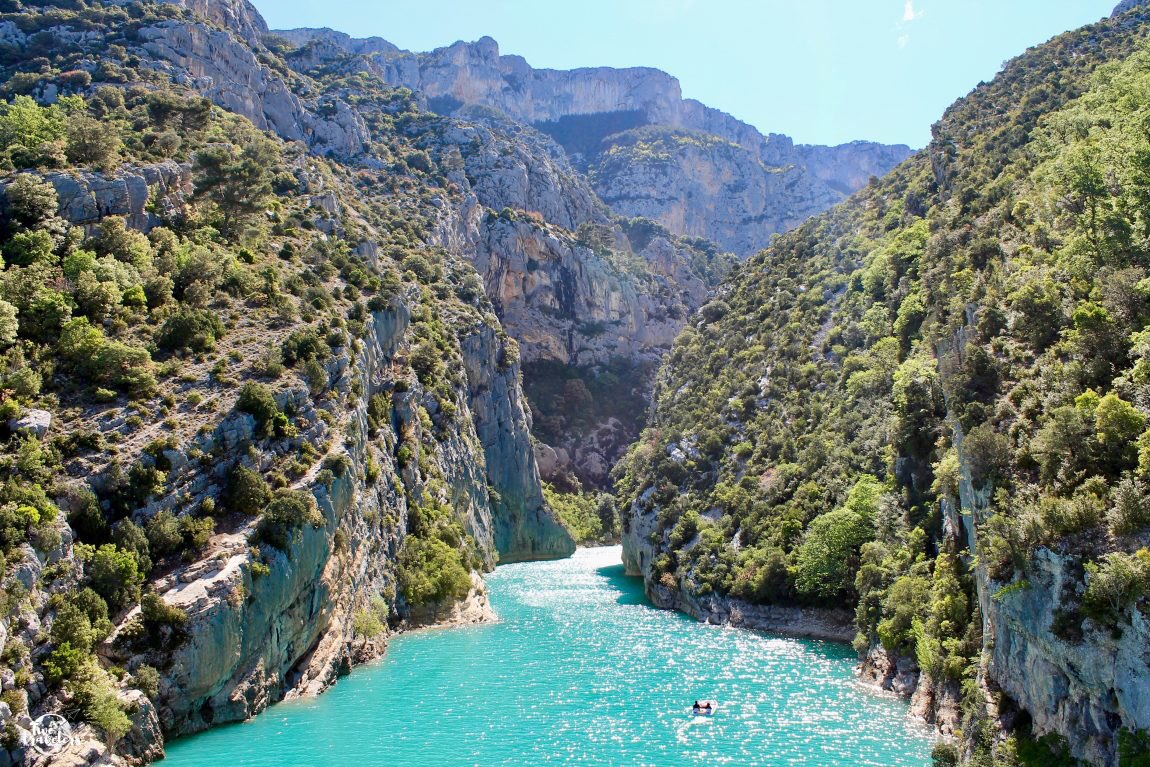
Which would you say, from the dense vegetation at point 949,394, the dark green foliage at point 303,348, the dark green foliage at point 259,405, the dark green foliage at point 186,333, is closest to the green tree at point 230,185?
the dark green foliage at point 303,348

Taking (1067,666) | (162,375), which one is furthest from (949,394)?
(162,375)

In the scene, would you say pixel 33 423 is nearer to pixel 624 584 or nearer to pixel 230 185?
pixel 230 185

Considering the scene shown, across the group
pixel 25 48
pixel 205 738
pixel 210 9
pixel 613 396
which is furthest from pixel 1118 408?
pixel 210 9

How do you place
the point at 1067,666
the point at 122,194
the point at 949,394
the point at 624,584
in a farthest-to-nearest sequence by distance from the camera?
the point at 624,584 → the point at 122,194 → the point at 949,394 → the point at 1067,666

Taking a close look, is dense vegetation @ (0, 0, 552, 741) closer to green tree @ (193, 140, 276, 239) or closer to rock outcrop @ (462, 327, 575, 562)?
green tree @ (193, 140, 276, 239)

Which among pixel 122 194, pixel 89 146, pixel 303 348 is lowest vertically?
pixel 303 348

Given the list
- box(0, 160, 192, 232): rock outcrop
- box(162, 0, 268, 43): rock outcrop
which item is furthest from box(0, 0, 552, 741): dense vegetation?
box(162, 0, 268, 43): rock outcrop

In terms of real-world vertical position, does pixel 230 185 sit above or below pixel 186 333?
above
